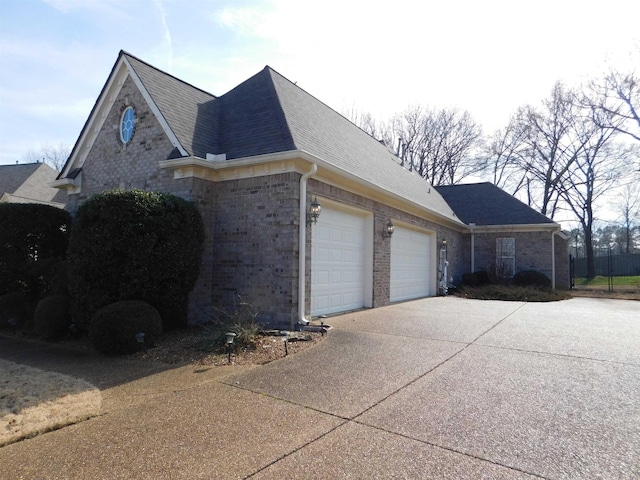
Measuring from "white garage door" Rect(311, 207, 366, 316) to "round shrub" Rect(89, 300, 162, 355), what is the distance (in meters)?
3.55

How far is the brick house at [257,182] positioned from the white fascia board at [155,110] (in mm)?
26

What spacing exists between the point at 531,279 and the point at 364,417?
17566 millimetres

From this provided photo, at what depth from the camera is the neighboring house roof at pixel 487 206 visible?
65.7 feet

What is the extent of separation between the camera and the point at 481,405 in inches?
159

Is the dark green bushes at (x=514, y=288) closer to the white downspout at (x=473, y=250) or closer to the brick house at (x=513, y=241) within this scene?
the brick house at (x=513, y=241)

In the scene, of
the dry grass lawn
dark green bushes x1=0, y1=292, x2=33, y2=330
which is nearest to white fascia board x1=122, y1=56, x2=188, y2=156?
dark green bushes x1=0, y1=292, x2=33, y2=330

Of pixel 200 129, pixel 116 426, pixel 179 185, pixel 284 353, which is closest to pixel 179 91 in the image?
pixel 200 129

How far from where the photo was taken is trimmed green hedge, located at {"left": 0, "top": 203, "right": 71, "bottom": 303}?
29.4ft

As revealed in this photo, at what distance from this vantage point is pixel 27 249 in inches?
362

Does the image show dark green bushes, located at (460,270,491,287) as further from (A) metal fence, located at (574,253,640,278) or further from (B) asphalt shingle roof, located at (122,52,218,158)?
(A) metal fence, located at (574,253,640,278)

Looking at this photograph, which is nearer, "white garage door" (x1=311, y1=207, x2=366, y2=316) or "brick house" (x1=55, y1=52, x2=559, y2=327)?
"brick house" (x1=55, y1=52, x2=559, y2=327)

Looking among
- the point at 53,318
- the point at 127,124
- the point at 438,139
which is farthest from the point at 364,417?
the point at 438,139

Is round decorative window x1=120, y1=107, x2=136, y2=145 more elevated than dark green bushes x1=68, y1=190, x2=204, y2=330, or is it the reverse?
round decorative window x1=120, y1=107, x2=136, y2=145

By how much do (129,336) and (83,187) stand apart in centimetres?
675
